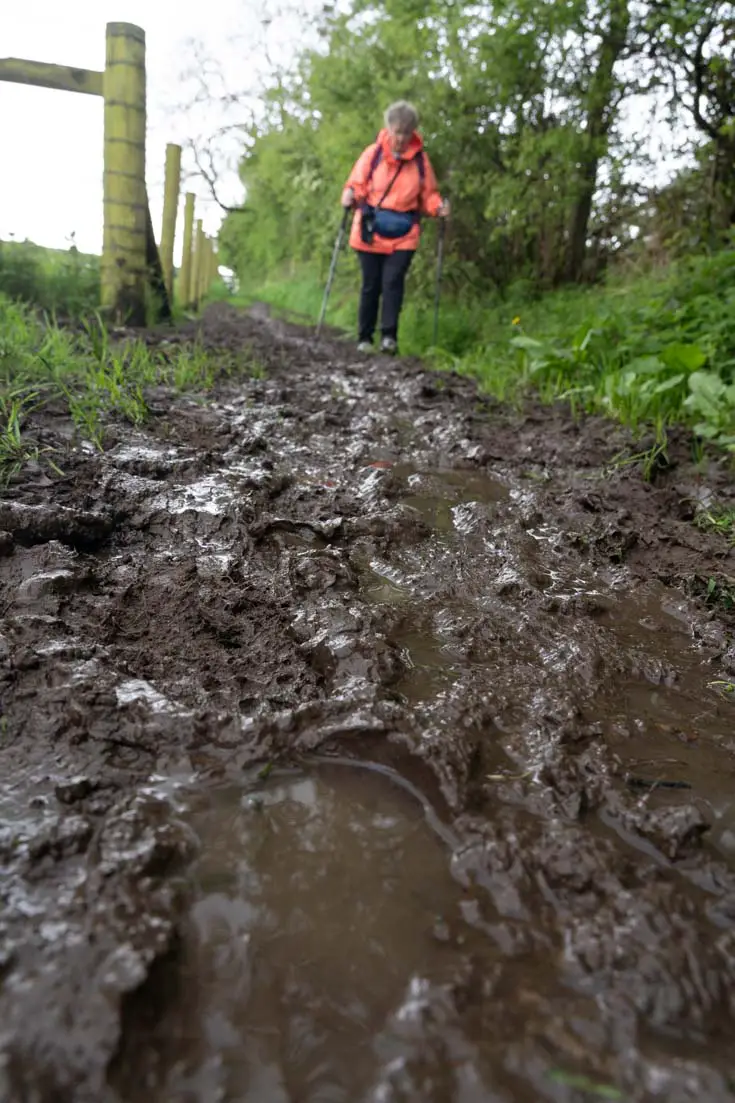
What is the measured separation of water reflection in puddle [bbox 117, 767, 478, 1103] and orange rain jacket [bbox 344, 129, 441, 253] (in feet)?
19.5

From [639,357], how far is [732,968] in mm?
3889

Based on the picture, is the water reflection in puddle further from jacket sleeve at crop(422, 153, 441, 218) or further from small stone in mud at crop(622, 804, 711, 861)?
jacket sleeve at crop(422, 153, 441, 218)

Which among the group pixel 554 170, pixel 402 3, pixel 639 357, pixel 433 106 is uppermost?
pixel 402 3

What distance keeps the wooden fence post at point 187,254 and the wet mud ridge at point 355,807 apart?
1257cm

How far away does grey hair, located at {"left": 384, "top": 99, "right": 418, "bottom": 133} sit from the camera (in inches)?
220

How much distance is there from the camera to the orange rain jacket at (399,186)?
6.00m

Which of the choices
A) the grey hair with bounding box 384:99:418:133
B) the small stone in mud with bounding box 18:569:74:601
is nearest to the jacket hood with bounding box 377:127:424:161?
the grey hair with bounding box 384:99:418:133

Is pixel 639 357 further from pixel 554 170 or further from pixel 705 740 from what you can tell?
pixel 705 740

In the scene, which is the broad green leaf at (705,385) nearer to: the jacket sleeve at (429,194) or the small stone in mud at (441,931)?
the small stone in mud at (441,931)

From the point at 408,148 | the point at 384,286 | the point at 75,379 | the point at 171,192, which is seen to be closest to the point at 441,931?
the point at 75,379

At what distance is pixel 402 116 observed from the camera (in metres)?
5.62

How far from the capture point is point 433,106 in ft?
22.2

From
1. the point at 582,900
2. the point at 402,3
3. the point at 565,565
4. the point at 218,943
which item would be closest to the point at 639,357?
the point at 565,565

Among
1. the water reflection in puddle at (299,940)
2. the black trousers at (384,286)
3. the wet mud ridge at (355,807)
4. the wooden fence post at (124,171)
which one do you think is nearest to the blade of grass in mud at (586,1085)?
the wet mud ridge at (355,807)
